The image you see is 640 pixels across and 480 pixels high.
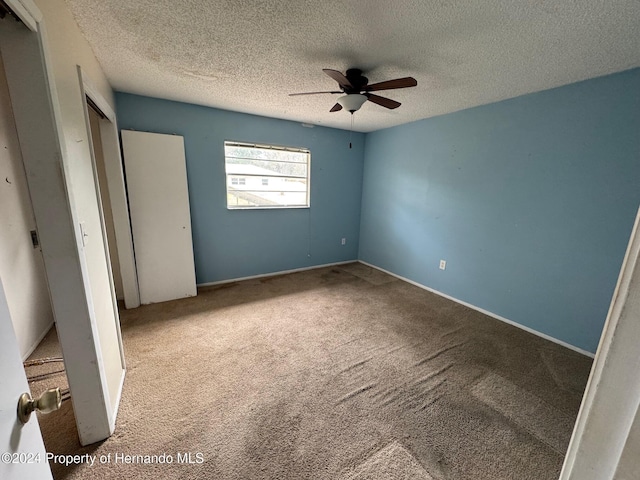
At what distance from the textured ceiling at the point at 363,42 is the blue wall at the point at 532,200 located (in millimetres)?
306

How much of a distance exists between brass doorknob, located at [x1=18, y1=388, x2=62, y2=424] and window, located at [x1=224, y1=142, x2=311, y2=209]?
3036mm

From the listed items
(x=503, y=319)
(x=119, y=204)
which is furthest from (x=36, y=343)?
(x=503, y=319)

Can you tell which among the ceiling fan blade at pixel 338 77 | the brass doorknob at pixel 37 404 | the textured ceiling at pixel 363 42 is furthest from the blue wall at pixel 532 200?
the brass doorknob at pixel 37 404

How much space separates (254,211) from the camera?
11.8 ft

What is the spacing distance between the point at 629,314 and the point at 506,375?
6.99ft

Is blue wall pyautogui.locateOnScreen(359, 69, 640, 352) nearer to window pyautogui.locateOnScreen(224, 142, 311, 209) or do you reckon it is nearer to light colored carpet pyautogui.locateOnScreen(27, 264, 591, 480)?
light colored carpet pyautogui.locateOnScreen(27, 264, 591, 480)

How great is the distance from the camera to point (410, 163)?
11.8 feet

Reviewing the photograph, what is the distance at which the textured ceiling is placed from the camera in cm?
135

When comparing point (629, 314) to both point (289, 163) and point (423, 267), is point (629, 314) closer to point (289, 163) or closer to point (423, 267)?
point (423, 267)

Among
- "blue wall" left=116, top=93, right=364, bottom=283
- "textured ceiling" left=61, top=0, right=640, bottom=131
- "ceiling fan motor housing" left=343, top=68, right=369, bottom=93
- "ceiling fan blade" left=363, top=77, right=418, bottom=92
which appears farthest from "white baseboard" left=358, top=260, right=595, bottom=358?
"ceiling fan motor housing" left=343, top=68, right=369, bottom=93

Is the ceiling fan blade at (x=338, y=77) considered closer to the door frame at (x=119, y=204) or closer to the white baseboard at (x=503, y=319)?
the door frame at (x=119, y=204)

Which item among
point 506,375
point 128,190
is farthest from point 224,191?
point 506,375

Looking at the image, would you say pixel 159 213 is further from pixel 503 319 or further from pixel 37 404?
pixel 503 319

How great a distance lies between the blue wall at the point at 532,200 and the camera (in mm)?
2005
